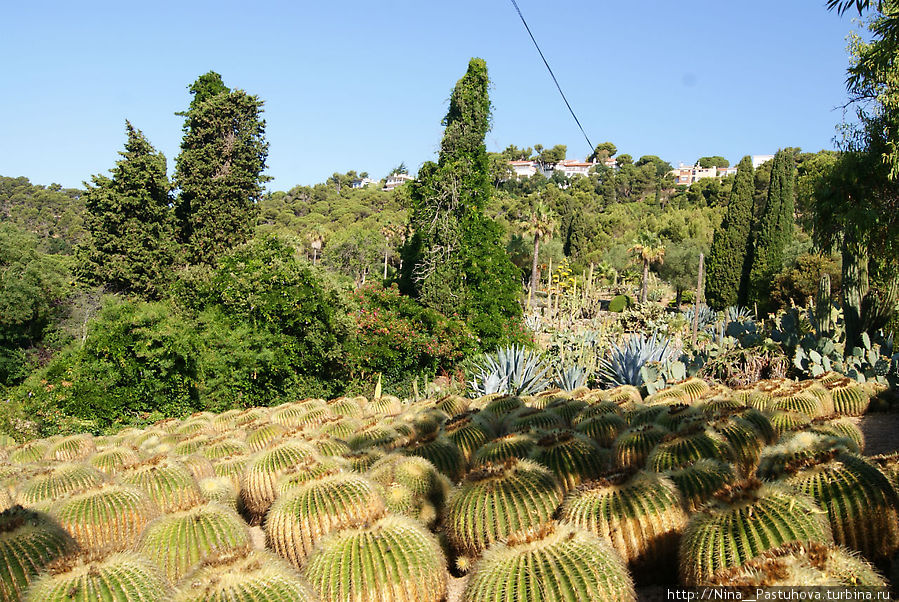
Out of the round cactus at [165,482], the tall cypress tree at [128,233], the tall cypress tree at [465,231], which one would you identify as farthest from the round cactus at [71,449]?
the tall cypress tree at [128,233]

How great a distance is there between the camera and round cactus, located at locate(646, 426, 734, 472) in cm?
549

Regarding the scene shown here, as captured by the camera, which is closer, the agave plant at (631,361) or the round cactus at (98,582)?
the round cactus at (98,582)

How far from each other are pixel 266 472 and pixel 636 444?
359 centimetres

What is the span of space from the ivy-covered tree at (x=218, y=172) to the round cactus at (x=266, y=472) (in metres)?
23.2

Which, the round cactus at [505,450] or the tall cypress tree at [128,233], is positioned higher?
the tall cypress tree at [128,233]

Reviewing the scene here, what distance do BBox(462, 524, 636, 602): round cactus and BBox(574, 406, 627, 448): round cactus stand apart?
132 inches

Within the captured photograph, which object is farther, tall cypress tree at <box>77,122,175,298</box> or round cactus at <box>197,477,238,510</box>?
tall cypress tree at <box>77,122,175,298</box>

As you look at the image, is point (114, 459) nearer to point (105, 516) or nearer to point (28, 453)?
point (28, 453)

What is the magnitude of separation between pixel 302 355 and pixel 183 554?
12.0m

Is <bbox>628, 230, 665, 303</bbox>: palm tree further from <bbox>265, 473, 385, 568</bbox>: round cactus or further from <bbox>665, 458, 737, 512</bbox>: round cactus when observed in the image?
<bbox>265, 473, 385, 568</bbox>: round cactus

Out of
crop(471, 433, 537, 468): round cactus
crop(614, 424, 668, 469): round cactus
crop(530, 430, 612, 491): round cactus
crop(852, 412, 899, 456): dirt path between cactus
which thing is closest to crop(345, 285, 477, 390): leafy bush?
crop(852, 412, 899, 456): dirt path between cactus

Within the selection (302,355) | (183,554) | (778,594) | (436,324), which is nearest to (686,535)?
(778,594)

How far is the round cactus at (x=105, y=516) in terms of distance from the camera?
5.56 metres

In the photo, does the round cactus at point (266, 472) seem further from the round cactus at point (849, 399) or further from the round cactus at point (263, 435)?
the round cactus at point (849, 399)
